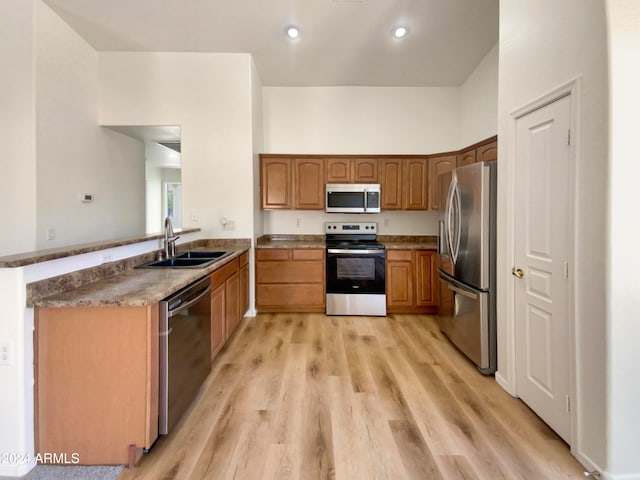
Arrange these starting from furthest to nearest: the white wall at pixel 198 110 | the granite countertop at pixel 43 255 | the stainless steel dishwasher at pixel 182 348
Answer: the white wall at pixel 198 110, the stainless steel dishwasher at pixel 182 348, the granite countertop at pixel 43 255

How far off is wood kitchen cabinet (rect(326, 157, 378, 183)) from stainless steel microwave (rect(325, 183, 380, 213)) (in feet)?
0.28

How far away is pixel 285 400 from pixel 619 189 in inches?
88.4

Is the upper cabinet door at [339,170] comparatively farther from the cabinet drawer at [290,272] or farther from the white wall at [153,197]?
the white wall at [153,197]

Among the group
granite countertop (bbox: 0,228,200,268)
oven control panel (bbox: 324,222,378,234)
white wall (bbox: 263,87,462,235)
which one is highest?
white wall (bbox: 263,87,462,235)

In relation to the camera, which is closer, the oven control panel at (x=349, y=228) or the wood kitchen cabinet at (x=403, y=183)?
the wood kitchen cabinet at (x=403, y=183)

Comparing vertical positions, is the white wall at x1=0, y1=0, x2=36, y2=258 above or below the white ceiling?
below

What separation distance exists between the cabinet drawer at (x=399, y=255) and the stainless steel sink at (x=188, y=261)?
2.07m

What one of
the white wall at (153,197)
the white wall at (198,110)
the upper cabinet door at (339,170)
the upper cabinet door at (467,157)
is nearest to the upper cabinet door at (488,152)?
the upper cabinet door at (467,157)

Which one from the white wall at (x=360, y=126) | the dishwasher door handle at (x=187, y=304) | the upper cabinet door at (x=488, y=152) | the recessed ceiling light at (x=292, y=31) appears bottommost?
the dishwasher door handle at (x=187, y=304)

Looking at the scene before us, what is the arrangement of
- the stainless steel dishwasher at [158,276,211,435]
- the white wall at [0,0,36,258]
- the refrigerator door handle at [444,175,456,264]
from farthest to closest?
the refrigerator door handle at [444,175,456,264]
the white wall at [0,0,36,258]
the stainless steel dishwasher at [158,276,211,435]

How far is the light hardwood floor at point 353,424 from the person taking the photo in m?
1.54

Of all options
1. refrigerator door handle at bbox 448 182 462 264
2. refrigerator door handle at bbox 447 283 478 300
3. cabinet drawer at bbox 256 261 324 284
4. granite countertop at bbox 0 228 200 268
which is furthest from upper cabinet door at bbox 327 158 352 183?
granite countertop at bbox 0 228 200 268

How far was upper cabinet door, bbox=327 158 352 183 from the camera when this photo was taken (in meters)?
4.21

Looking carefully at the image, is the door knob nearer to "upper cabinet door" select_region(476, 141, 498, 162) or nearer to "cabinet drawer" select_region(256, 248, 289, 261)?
"upper cabinet door" select_region(476, 141, 498, 162)
